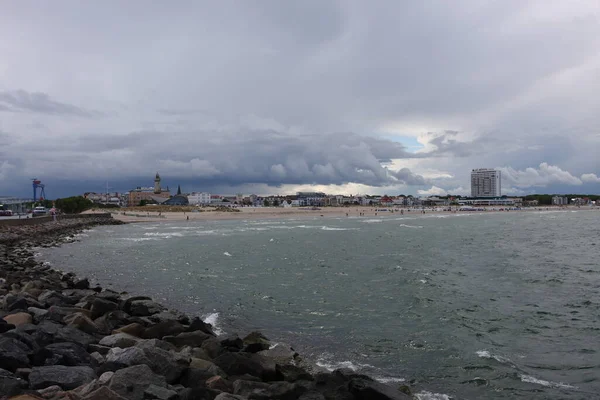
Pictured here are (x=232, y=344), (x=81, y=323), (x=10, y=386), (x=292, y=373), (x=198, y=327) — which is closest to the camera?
(x=10, y=386)

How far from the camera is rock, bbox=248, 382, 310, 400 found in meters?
6.92

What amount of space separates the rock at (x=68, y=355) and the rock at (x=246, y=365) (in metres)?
2.46

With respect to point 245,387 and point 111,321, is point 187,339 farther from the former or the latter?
point 245,387

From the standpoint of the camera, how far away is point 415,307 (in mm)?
15648

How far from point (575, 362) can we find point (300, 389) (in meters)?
7.18

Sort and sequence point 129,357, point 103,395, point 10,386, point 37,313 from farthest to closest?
point 37,313 < point 129,357 < point 103,395 < point 10,386

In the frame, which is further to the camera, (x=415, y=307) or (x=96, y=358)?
(x=415, y=307)

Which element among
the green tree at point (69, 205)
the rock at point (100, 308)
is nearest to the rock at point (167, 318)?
the rock at point (100, 308)

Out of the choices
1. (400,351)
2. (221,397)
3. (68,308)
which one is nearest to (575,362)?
(400,351)

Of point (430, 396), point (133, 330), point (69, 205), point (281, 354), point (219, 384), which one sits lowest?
point (430, 396)

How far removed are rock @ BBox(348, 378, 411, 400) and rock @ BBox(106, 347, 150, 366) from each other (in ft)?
12.2

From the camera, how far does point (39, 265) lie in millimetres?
25734

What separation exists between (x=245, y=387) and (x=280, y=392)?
0.62 m

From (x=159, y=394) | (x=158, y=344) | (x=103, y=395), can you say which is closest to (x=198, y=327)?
(x=158, y=344)
